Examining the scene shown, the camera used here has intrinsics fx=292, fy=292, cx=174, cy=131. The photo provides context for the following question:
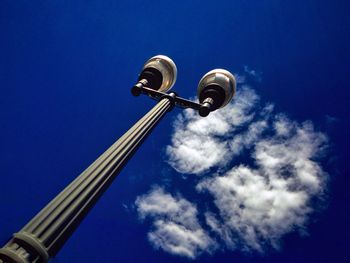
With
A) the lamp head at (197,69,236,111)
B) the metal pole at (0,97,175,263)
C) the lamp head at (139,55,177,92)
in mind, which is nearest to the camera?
the metal pole at (0,97,175,263)

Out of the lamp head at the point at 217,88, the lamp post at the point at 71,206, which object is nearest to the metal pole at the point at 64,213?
the lamp post at the point at 71,206

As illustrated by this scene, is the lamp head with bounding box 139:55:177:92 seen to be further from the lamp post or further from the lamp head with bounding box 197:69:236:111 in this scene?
the lamp post

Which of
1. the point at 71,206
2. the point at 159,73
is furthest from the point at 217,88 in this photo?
the point at 71,206

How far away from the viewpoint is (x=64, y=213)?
8.13 feet

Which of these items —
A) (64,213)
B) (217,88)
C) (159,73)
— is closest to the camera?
(64,213)

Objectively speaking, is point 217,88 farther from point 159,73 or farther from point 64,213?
point 64,213

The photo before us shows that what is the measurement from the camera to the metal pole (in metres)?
2.12

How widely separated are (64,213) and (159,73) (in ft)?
16.8

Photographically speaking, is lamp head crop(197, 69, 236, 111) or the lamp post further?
lamp head crop(197, 69, 236, 111)

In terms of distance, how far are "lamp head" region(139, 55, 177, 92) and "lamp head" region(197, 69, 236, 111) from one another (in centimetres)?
83

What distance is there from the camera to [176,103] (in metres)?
6.07

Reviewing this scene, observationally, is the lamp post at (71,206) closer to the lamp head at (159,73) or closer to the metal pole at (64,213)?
the metal pole at (64,213)

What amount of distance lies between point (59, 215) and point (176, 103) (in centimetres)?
398

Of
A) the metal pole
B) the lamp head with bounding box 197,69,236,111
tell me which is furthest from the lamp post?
the lamp head with bounding box 197,69,236,111
